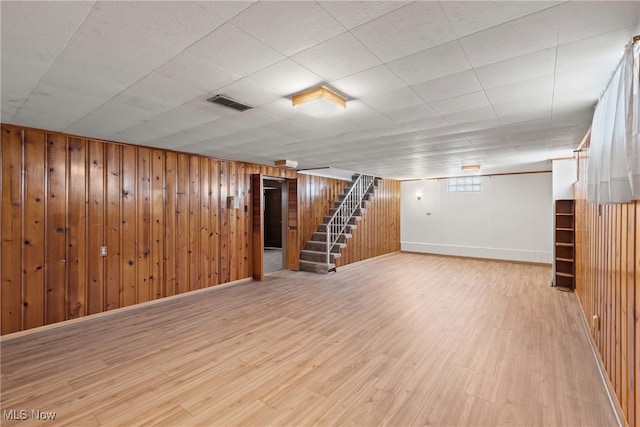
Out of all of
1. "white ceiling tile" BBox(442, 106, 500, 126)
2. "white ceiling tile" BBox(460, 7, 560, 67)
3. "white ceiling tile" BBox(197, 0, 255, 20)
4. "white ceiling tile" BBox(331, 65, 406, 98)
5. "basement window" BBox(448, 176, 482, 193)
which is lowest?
"basement window" BBox(448, 176, 482, 193)

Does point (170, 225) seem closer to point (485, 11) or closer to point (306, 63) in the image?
point (306, 63)

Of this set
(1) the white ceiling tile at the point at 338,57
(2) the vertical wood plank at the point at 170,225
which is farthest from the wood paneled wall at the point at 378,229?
(1) the white ceiling tile at the point at 338,57

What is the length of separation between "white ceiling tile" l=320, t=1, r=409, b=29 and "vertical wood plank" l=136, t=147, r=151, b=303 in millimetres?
4147

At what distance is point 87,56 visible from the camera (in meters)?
1.86

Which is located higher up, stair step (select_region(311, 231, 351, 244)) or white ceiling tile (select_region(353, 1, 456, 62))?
white ceiling tile (select_region(353, 1, 456, 62))

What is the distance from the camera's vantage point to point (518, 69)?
2088mm

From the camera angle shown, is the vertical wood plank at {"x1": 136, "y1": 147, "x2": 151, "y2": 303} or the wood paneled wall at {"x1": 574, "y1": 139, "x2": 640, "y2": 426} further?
the vertical wood plank at {"x1": 136, "y1": 147, "x2": 151, "y2": 303}

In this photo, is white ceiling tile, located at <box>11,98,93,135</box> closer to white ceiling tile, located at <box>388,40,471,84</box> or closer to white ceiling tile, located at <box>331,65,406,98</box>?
white ceiling tile, located at <box>331,65,406,98</box>

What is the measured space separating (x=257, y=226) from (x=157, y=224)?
1.97 metres

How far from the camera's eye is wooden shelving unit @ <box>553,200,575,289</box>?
18.1ft

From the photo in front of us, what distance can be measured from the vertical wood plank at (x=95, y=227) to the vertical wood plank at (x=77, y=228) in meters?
0.06

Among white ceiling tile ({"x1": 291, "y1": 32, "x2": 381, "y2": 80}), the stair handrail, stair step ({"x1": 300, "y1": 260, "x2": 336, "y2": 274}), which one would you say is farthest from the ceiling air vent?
stair step ({"x1": 300, "y1": 260, "x2": 336, "y2": 274})

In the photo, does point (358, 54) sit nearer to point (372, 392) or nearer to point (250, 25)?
point (250, 25)

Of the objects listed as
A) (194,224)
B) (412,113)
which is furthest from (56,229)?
(412,113)
